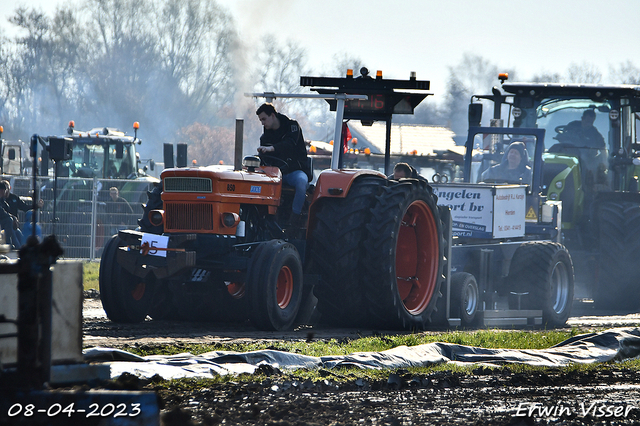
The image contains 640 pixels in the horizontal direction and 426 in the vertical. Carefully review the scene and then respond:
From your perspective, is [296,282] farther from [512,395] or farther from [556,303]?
[556,303]

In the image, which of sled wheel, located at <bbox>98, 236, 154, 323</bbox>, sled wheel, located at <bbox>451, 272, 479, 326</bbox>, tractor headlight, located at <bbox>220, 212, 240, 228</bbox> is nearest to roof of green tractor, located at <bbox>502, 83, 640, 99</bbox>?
sled wheel, located at <bbox>451, 272, 479, 326</bbox>

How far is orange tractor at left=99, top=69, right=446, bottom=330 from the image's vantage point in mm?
8211

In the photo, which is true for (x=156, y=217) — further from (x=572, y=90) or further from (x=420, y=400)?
→ (x=572, y=90)

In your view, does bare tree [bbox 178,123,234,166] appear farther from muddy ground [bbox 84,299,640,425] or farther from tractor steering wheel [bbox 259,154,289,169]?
muddy ground [bbox 84,299,640,425]

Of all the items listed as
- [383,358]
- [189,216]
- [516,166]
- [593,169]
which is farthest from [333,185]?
[593,169]

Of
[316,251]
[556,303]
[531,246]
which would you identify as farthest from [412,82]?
[556,303]

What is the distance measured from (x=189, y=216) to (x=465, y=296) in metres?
3.75

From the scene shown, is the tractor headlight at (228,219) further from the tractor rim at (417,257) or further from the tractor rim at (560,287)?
the tractor rim at (560,287)

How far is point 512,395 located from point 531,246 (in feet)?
21.4

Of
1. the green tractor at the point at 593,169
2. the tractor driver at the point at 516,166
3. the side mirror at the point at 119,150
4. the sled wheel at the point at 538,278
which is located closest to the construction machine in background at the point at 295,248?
the sled wheel at the point at 538,278

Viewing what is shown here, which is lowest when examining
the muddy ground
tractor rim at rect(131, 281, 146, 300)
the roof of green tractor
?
the muddy ground

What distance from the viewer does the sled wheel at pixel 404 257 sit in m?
8.81

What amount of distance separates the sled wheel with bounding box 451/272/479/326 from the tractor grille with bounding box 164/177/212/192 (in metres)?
3.48

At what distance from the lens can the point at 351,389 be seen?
539 centimetres
